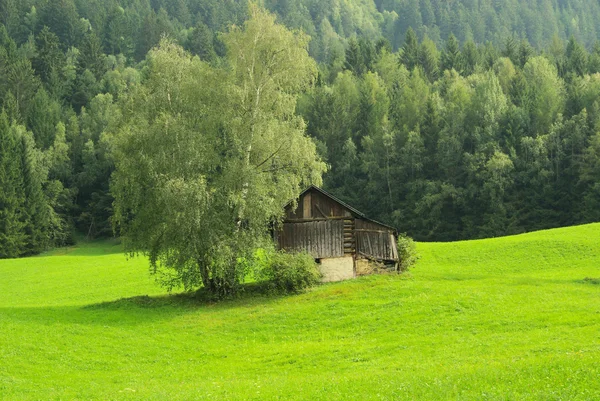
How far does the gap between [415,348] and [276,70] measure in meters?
22.4

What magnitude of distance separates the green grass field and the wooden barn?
183 centimetres

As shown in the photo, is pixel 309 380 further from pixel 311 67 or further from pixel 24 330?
pixel 311 67

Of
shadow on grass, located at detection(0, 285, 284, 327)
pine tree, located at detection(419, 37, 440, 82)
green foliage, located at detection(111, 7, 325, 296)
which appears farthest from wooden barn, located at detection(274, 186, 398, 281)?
pine tree, located at detection(419, 37, 440, 82)

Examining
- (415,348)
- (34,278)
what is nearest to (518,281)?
(415,348)

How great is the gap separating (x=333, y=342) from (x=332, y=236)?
15337mm

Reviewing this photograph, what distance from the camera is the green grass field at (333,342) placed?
2511 centimetres

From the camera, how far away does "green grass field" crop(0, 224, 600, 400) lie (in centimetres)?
2511

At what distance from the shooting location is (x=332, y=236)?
50125 mm

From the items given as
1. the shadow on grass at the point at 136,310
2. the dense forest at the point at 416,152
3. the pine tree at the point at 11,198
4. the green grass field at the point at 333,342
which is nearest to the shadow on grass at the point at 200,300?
the shadow on grass at the point at 136,310

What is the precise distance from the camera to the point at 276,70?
4838cm

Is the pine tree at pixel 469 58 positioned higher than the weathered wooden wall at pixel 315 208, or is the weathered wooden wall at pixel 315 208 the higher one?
the pine tree at pixel 469 58

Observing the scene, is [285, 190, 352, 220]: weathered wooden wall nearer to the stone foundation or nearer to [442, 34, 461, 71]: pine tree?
the stone foundation

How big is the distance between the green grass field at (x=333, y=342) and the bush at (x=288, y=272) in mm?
1057

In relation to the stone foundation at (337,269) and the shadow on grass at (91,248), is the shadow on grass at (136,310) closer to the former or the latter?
the stone foundation at (337,269)
